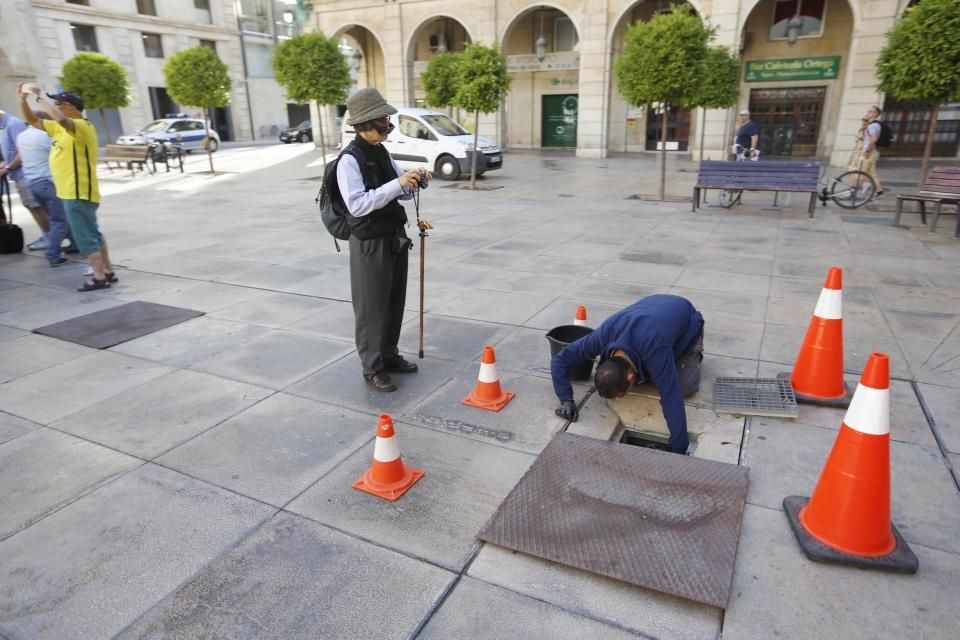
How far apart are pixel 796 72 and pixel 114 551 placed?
25485 mm

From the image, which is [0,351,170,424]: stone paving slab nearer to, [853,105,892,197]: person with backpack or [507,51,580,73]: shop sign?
[853,105,892,197]: person with backpack

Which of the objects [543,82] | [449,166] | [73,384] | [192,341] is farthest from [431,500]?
[543,82]

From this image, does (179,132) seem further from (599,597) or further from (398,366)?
(599,597)

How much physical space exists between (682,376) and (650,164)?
1805 centimetres

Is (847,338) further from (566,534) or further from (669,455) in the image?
(566,534)

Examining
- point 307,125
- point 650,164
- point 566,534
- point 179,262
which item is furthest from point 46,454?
point 307,125

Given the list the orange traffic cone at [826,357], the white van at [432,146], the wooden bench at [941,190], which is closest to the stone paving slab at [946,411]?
the orange traffic cone at [826,357]

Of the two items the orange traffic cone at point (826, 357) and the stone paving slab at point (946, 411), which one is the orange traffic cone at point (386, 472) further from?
the stone paving slab at point (946, 411)

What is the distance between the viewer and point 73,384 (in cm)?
443

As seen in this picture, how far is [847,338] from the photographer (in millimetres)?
5074

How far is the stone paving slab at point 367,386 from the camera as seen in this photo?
4.11 m

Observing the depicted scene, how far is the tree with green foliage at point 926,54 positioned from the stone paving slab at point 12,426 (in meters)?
12.4

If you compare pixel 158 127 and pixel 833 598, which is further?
pixel 158 127

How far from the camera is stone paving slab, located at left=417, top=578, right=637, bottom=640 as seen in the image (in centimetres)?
229
